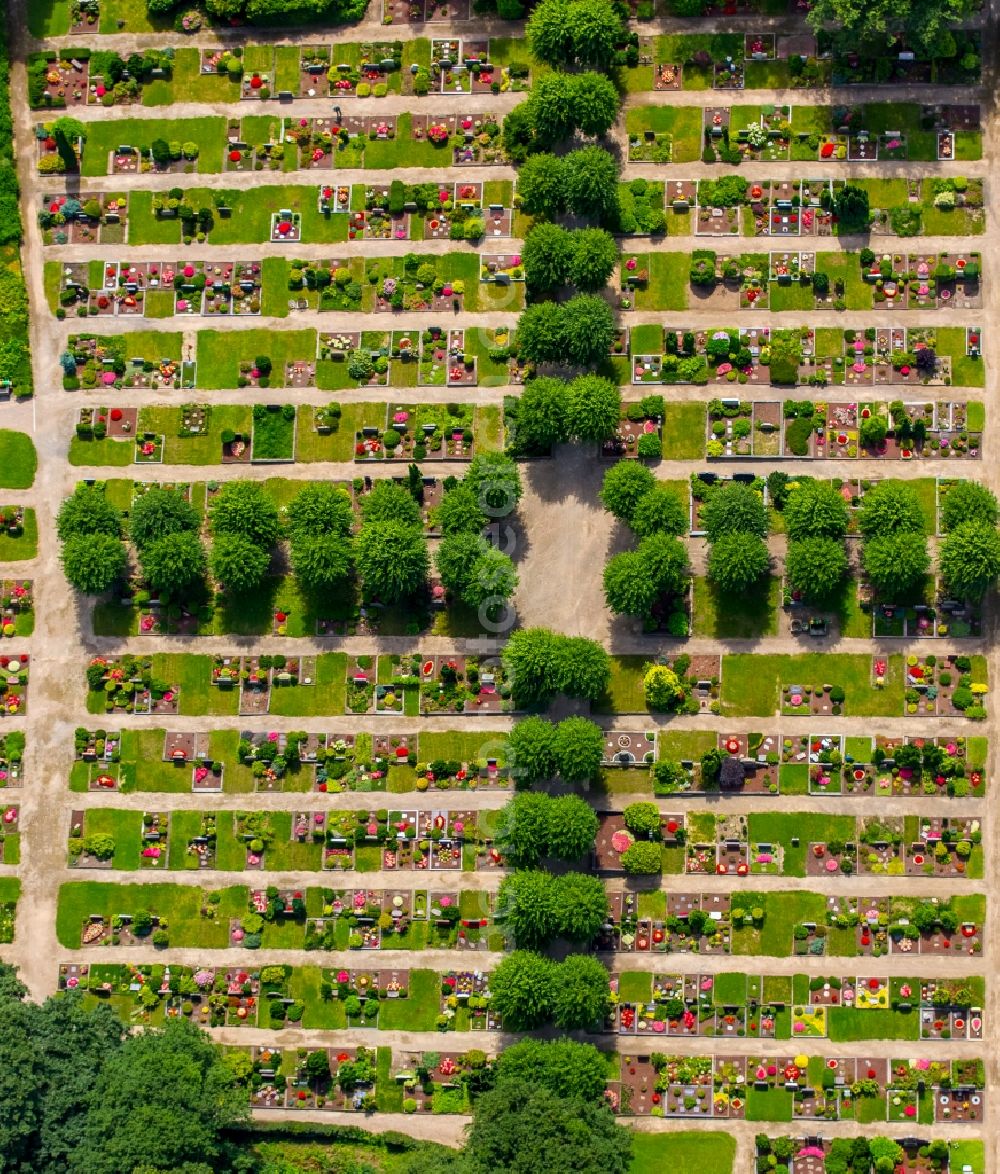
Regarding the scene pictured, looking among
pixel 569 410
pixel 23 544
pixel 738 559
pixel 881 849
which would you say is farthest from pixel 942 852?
pixel 23 544

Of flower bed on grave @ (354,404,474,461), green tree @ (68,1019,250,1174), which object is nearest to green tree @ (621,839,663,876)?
green tree @ (68,1019,250,1174)

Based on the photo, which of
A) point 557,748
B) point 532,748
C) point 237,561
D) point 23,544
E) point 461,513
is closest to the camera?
point 532,748

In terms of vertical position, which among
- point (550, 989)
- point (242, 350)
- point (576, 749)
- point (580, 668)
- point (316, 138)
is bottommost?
point (550, 989)

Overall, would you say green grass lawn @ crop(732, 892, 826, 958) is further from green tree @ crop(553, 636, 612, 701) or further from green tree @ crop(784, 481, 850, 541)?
green tree @ crop(784, 481, 850, 541)

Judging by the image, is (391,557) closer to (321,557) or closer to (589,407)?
(321,557)

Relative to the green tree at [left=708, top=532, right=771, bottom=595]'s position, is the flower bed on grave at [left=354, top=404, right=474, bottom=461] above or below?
above

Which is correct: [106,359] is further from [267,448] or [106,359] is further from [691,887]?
[691,887]

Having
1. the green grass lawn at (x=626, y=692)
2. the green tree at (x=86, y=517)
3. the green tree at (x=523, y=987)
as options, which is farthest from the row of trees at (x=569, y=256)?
the green tree at (x=523, y=987)
